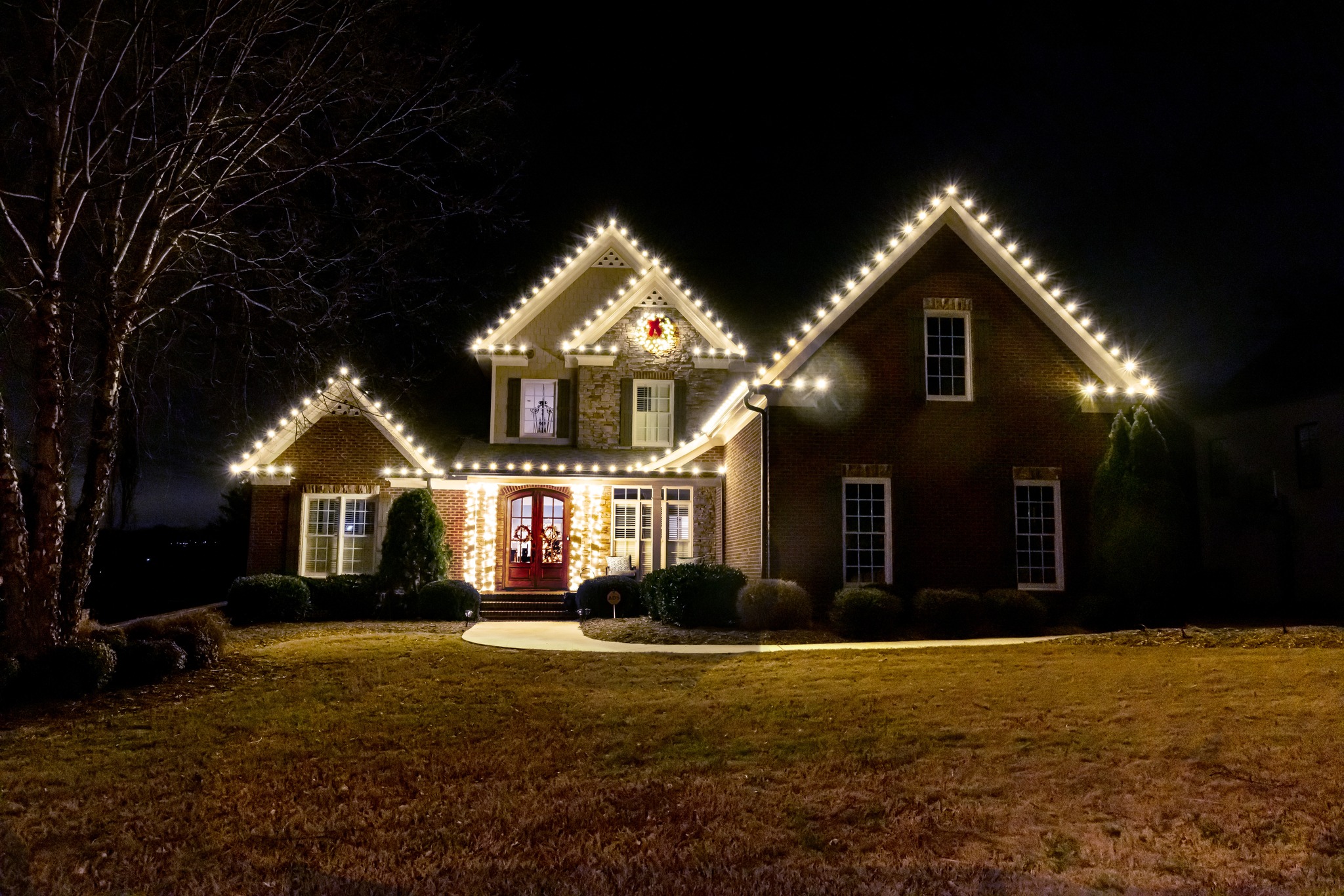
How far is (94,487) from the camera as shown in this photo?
1063 centimetres

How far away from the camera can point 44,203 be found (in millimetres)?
9820

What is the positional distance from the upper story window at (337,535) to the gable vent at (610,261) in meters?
8.28

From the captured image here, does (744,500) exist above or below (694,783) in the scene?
above

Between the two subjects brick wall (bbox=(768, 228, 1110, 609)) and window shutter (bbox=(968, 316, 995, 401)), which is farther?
window shutter (bbox=(968, 316, 995, 401))

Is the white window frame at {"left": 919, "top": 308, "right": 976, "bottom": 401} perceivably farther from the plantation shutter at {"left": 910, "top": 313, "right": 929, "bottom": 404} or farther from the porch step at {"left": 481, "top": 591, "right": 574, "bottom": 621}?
the porch step at {"left": 481, "top": 591, "right": 574, "bottom": 621}

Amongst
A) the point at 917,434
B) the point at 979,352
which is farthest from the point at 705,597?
the point at 979,352

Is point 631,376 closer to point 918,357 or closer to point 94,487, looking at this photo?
point 918,357

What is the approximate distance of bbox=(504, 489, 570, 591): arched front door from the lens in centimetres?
2142

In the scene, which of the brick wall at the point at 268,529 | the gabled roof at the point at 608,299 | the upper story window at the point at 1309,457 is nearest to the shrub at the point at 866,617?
the gabled roof at the point at 608,299

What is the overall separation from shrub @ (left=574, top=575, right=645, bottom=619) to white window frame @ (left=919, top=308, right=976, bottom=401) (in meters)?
6.85

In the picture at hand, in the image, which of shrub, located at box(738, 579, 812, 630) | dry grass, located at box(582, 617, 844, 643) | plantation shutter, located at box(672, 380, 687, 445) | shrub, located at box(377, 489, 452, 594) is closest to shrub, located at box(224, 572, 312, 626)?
shrub, located at box(377, 489, 452, 594)

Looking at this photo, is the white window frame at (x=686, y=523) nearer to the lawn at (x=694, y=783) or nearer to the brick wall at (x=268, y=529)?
the brick wall at (x=268, y=529)

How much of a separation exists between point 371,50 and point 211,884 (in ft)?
29.4

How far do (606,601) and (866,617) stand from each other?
20.6ft
